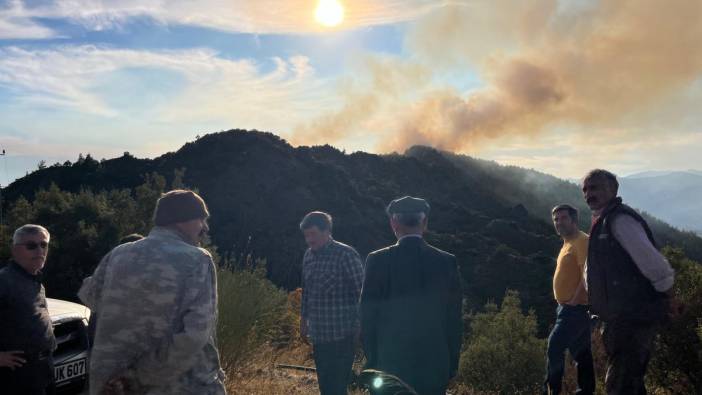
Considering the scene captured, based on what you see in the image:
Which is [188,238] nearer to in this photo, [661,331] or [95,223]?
[661,331]

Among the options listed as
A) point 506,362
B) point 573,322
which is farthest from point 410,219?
point 506,362

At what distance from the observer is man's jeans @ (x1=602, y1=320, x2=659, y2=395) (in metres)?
3.71

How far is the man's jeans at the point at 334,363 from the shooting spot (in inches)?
182

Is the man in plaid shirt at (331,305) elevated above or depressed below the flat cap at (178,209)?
below

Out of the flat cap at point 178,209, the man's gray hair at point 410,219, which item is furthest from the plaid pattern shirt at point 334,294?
the flat cap at point 178,209

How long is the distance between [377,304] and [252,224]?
3843 centimetres

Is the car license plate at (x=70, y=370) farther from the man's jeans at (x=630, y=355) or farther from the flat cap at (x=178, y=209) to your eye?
the man's jeans at (x=630, y=355)

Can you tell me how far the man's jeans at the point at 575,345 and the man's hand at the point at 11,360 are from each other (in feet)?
13.5

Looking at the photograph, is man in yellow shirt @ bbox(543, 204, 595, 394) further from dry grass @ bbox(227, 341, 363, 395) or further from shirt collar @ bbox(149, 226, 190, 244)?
shirt collar @ bbox(149, 226, 190, 244)

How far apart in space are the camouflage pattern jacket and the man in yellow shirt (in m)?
3.54

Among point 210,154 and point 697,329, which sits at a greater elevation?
point 210,154

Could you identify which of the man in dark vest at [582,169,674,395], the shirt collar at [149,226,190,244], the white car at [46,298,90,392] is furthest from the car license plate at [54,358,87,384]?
the man in dark vest at [582,169,674,395]

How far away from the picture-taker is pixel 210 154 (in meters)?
50.9

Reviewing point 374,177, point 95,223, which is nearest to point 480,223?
point 374,177
